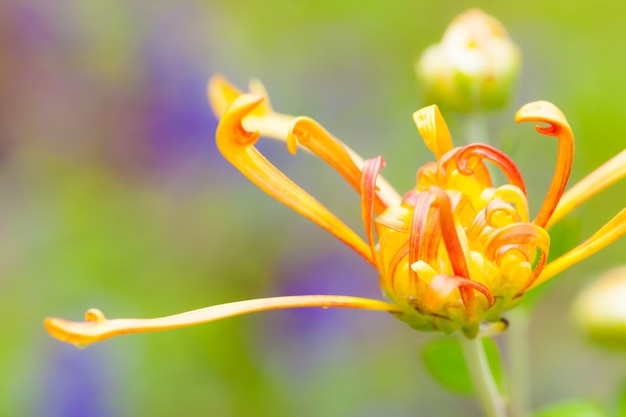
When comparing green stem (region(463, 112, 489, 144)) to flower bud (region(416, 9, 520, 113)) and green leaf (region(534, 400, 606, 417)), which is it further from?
green leaf (region(534, 400, 606, 417))

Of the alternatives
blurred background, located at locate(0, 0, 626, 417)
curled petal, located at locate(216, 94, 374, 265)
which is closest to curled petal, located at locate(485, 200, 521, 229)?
curled petal, located at locate(216, 94, 374, 265)

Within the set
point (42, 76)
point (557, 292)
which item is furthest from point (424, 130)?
point (42, 76)

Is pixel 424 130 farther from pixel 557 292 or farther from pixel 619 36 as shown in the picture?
pixel 619 36

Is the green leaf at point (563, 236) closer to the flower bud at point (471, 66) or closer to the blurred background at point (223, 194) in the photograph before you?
the flower bud at point (471, 66)

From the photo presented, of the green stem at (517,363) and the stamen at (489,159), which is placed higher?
the stamen at (489,159)

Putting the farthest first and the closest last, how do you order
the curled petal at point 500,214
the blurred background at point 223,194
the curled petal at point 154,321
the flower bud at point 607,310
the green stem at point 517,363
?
the blurred background at point 223,194 < the flower bud at point 607,310 < the green stem at point 517,363 < the curled petal at point 500,214 < the curled petal at point 154,321

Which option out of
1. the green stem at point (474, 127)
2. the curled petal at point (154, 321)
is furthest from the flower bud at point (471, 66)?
the curled petal at point (154, 321)

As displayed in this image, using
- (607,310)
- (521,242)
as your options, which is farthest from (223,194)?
(521,242)
